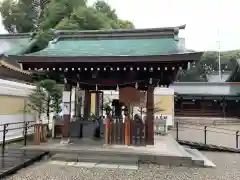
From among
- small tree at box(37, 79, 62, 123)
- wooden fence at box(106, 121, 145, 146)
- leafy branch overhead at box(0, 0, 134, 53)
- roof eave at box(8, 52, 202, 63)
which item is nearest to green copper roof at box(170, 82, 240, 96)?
Result: leafy branch overhead at box(0, 0, 134, 53)

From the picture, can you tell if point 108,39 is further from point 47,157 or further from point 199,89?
point 199,89

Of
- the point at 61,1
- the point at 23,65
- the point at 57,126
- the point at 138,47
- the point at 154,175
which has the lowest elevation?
the point at 154,175

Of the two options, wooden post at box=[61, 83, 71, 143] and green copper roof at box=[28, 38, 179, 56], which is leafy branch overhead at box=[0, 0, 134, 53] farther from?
wooden post at box=[61, 83, 71, 143]

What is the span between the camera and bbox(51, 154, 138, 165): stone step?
810 centimetres

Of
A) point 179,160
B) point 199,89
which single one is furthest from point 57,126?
point 199,89

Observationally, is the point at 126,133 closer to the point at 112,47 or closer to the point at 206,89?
the point at 112,47

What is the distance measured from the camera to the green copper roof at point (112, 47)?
943 centimetres

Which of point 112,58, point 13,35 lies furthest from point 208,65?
point 112,58

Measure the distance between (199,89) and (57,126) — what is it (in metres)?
26.9

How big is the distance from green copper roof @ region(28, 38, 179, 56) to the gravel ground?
11.5 feet

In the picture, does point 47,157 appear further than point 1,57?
No

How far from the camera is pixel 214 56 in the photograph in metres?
58.3

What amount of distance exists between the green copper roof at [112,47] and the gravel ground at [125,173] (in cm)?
351

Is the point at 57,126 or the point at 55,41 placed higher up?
the point at 55,41
